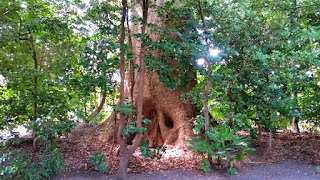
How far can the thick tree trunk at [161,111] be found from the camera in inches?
258

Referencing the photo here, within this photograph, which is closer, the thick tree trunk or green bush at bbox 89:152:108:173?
green bush at bbox 89:152:108:173

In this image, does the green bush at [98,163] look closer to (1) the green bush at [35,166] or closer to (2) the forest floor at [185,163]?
(2) the forest floor at [185,163]

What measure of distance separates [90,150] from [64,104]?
6.22 ft

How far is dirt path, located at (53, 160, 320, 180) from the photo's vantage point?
4691 mm

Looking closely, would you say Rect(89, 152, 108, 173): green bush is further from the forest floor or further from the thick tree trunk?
the thick tree trunk

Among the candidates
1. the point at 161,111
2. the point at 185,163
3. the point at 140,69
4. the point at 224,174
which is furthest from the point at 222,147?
the point at 161,111

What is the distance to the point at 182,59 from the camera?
500cm

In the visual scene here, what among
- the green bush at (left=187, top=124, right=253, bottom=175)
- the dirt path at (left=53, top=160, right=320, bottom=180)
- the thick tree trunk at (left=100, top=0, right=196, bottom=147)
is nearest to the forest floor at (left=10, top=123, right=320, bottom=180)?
the dirt path at (left=53, top=160, right=320, bottom=180)

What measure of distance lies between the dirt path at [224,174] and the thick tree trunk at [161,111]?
1.42 m

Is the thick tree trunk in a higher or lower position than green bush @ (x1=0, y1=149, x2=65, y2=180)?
higher

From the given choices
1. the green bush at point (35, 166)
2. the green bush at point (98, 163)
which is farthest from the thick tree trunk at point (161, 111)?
the green bush at point (35, 166)

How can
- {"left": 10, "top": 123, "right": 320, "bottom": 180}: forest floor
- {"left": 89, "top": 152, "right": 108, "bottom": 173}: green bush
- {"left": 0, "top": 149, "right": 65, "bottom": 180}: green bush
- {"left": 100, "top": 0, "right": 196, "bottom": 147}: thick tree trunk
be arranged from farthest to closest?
{"left": 100, "top": 0, "right": 196, "bottom": 147}: thick tree trunk, {"left": 10, "top": 123, "right": 320, "bottom": 180}: forest floor, {"left": 89, "top": 152, "right": 108, "bottom": 173}: green bush, {"left": 0, "top": 149, "right": 65, "bottom": 180}: green bush

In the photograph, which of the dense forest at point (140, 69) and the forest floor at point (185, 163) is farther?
the forest floor at point (185, 163)

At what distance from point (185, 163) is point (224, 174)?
3.22ft
